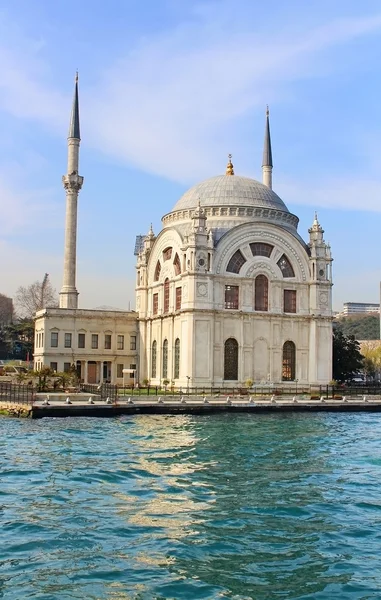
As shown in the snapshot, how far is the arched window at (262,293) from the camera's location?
5553cm

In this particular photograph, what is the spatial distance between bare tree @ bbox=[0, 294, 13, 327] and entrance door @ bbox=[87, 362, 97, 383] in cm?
4522

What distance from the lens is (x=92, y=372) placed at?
2398 inches

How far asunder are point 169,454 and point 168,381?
29.8 meters

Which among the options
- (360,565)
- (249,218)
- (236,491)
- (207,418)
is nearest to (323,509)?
(236,491)

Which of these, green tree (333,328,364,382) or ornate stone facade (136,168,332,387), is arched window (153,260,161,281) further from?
green tree (333,328,364,382)

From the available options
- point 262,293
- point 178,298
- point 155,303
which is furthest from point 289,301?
point 155,303

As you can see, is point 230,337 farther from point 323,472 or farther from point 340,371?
point 323,472

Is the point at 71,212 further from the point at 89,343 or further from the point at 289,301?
the point at 289,301

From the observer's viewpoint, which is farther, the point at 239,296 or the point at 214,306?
the point at 239,296

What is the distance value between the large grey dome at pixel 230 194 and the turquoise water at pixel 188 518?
32995 millimetres

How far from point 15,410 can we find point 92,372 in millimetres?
23950

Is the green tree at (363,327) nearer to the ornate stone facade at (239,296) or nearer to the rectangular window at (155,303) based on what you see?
the rectangular window at (155,303)

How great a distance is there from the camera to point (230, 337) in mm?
54406

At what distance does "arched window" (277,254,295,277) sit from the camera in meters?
56.5
